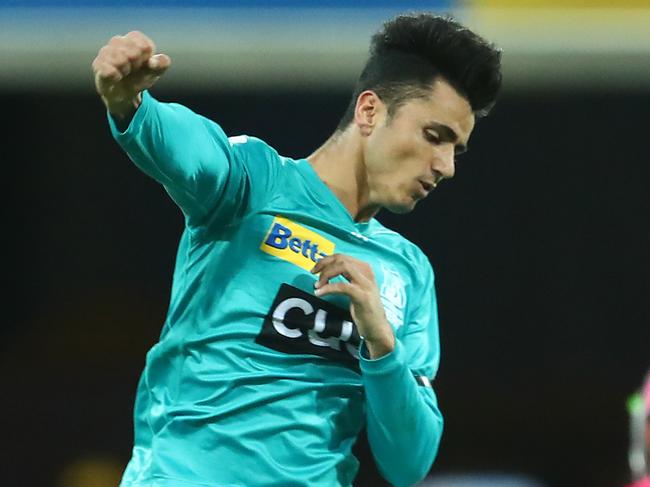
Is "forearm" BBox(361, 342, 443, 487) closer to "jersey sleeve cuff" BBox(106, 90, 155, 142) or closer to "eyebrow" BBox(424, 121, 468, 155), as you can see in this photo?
"eyebrow" BBox(424, 121, 468, 155)

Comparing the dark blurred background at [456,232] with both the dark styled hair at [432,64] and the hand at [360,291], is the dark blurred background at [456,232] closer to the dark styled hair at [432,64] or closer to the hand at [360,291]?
the dark styled hair at [432,64]

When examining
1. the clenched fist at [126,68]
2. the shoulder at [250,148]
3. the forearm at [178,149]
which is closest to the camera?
the clenched fist at [126,68]

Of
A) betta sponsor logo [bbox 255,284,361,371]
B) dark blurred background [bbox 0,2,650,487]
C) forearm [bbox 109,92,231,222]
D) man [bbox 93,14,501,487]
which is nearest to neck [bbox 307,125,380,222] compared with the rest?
man [bbox 93,14,501,487]

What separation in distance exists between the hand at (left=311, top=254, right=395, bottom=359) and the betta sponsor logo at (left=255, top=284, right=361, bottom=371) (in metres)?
0.08

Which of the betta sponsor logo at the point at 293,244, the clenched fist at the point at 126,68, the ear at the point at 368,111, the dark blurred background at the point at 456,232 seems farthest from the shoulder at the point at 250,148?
the dark blurred background at the point at 456,232

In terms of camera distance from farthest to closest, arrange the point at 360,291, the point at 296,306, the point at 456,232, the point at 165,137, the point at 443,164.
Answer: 1. the point at 456,232
2. the point at 443,164
3. the point at 296,306
4. the point at 360,291
5. the point at 165,137

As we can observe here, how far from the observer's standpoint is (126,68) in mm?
1992

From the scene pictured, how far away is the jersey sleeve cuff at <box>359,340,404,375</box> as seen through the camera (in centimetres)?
234

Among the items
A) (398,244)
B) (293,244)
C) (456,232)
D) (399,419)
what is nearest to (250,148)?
(293,244)

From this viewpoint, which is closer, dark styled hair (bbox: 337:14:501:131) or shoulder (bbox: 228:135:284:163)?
shoulder (bbox: 228:135:284:163)

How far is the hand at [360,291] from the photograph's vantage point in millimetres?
2271

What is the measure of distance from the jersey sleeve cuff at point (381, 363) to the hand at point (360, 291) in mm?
21

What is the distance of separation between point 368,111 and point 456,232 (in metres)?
3.78

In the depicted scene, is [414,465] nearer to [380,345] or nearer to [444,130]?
[380,345]
